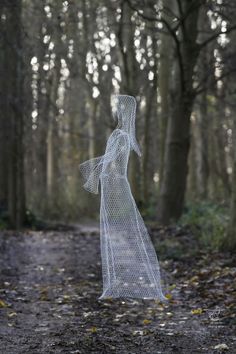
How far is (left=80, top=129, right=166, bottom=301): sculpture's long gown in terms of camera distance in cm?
783

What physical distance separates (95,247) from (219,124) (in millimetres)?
17331

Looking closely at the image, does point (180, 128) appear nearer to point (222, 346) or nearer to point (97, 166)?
point (97, 166)

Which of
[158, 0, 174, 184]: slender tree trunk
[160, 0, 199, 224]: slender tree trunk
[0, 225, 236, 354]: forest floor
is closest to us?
[0, 225, 236, 354]: forest floor

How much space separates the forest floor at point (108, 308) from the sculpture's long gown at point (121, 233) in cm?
44

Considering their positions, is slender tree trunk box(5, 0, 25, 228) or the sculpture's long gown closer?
the sculpture's long gown

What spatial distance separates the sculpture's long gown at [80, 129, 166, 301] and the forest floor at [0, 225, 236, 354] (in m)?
0.44

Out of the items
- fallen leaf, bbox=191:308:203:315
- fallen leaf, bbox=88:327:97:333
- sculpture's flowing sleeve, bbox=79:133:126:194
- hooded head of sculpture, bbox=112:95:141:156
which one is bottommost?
fallen leaf, bbox=191:308:203:315

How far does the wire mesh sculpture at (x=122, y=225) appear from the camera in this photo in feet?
25.7

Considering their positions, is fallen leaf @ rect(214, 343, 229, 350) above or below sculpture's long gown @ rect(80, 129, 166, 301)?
below

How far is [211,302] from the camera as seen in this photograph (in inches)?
340

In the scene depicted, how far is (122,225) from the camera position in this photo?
25.9 feet

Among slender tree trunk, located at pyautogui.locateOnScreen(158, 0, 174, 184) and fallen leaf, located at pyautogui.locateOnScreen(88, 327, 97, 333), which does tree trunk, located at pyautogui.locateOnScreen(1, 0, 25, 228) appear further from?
fallen leaf, located at pyautogui.locateOnScreen(88, 327, 97, 333)

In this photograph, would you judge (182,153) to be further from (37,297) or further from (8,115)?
(37,297)

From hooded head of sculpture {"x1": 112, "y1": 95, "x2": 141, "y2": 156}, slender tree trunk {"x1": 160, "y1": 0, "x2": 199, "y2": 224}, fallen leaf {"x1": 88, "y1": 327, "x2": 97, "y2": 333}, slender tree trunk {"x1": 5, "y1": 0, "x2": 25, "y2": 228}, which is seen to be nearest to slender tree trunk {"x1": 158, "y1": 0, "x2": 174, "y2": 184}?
slender tree trunk {"x1": 160, "y1": 0, "x2": 199, "y2": 224}
